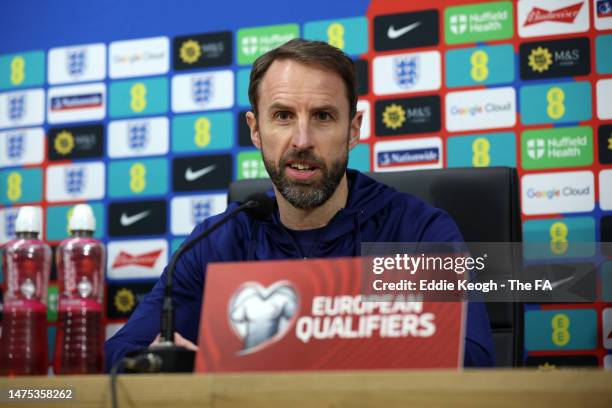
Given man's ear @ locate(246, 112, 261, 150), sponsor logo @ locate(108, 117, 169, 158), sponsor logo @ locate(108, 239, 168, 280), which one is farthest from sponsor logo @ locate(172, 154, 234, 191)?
man's ear @ locate(246, 112, 261, 150)

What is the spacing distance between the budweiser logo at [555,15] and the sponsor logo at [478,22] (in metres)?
0.06

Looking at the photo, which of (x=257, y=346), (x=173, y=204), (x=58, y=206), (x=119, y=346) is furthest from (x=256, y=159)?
(x=257, y=346)

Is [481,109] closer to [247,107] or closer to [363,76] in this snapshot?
[363,76]

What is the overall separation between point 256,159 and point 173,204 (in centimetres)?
35

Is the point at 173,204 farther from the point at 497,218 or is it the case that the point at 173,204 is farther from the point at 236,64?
the point at 497,218

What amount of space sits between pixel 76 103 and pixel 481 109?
4.92 feet

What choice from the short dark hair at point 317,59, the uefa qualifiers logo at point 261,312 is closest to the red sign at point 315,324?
the uefa qualifiers logo at point 261,312

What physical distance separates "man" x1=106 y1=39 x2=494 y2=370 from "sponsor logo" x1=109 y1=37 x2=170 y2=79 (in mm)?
1122

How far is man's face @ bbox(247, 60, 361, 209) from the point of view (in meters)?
1.79

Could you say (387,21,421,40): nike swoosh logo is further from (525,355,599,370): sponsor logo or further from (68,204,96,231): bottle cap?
(68,204,96,231): bottle cap

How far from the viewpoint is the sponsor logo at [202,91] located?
2.79 metres

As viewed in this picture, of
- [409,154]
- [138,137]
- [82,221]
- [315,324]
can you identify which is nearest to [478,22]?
[409,154]

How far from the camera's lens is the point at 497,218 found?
175 cm

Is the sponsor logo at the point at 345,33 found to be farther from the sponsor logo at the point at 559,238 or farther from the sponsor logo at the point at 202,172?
the sponsor logo at the point at 559,238
